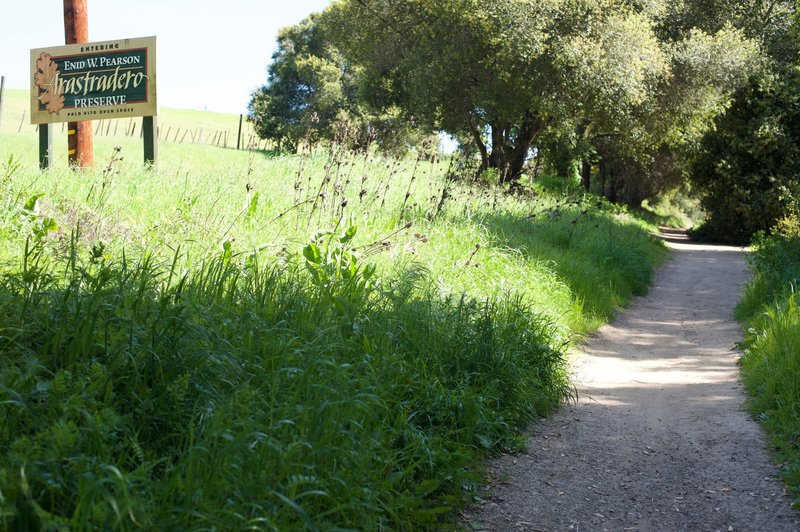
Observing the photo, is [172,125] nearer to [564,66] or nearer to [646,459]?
[564,66]

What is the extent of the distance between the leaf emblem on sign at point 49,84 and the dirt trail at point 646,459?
8371 mm

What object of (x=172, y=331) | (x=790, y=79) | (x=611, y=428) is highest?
(x=790, y=79)

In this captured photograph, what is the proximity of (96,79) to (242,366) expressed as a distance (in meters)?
8.44

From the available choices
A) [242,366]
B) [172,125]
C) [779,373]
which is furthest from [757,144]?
[172,125]

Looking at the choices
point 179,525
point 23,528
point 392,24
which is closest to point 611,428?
point 179,525

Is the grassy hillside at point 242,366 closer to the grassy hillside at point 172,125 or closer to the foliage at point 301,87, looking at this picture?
the grassy hillside at point 172,125

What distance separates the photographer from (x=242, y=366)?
4.20 meters

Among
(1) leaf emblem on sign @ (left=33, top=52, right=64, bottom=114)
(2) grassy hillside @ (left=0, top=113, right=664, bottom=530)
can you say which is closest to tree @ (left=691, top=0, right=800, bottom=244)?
(2) grassy hillside @ (left=0, top=113, right=664, bottom=530)

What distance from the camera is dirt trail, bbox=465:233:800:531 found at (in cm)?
439

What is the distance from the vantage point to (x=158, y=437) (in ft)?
11.6

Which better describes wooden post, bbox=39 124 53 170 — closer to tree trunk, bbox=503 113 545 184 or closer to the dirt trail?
the dirt trail

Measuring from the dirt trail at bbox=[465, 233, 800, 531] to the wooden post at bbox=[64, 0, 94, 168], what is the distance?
7900mm

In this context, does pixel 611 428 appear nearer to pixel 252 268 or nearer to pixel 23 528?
pixel 252 268

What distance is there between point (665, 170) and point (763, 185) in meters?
15.9
